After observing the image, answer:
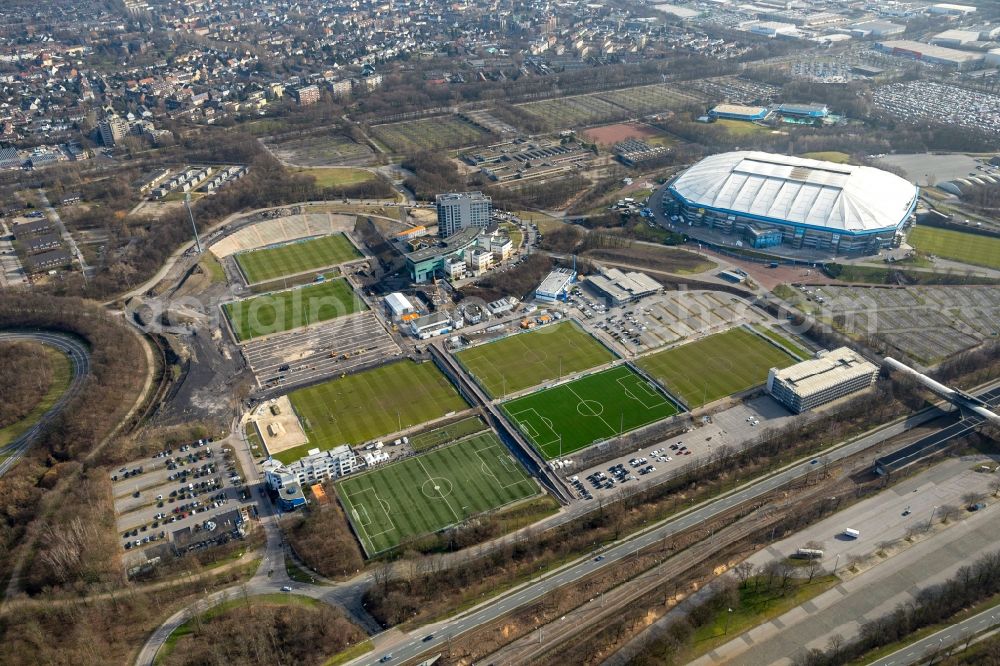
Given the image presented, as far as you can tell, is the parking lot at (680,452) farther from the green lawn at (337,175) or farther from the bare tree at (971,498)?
the green lawn at (337,175)

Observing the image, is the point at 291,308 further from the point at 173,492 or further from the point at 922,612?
the point at 922,612

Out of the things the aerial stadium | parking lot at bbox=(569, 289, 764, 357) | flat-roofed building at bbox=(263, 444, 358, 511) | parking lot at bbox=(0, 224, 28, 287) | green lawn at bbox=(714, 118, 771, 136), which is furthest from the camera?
green lawn at bbox=(714, 118, 771, 136)

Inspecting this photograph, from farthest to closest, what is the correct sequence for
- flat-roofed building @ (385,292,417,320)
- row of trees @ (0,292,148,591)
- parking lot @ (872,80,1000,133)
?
parking lot @ (872,80,1000,133), flat-roofed building @ (385,292,417,320), row of trees @ (0,292,148,591)

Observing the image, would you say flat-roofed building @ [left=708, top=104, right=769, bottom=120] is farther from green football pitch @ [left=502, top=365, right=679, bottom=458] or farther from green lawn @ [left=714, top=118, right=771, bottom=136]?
green football pitch @ [left=502, top=365, right=679, bottom=458]

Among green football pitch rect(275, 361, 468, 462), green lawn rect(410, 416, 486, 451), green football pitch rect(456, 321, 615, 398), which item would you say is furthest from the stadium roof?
green lawn rect(410, 416, 486, 451)

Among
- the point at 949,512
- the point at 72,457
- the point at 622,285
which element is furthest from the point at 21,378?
the point at 949,512

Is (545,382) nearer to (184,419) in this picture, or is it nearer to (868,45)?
(184,419)

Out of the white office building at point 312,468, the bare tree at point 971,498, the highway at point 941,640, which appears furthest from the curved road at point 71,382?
the bare tree at point 971,498
